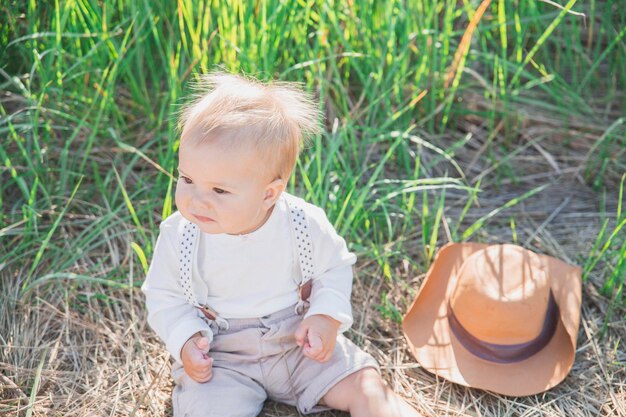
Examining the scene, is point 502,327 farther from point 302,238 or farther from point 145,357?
point 145,357

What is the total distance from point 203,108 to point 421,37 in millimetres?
1201

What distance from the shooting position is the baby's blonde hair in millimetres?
1744

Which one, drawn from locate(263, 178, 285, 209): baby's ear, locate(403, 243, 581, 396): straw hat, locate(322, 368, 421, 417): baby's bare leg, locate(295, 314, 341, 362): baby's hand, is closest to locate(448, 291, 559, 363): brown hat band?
locate(403, 243, 581, 396): straw hat

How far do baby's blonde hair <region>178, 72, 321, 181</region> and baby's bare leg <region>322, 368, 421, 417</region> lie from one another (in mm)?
521

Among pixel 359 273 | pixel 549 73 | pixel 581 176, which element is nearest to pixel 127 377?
pixel 359 273

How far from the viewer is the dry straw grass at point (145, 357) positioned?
6.79 feet

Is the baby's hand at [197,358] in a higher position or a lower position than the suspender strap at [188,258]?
lower

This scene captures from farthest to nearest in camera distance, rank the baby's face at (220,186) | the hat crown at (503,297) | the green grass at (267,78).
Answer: the green grass at (267,78), the hat crown at (503,297), the baby's face at (220,186)

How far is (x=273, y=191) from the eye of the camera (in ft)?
6.01

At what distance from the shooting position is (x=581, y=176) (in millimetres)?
2877

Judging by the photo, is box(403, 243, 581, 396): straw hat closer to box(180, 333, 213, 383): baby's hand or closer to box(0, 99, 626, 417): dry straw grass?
box(0, 99, 626, 417): dry straw grass

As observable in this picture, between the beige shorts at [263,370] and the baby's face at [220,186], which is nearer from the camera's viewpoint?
the baby's face at [220,186]

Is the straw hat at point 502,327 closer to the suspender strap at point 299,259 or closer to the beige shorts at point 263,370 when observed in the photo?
the beige shorts at point 263,370

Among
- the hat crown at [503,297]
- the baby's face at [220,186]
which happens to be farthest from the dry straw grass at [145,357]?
the baby's face at [220,186]
